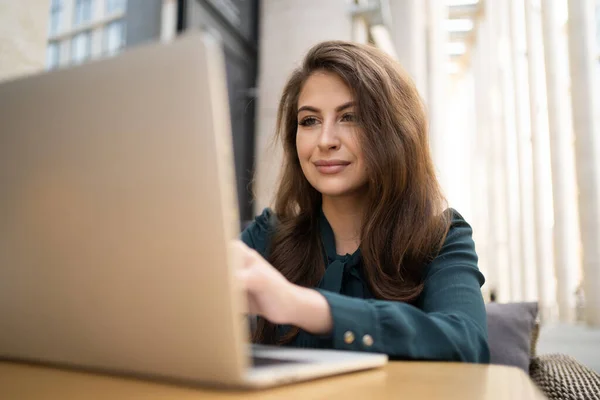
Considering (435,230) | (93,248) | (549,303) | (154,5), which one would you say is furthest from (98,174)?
(549,303)

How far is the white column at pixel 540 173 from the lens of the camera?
746cm

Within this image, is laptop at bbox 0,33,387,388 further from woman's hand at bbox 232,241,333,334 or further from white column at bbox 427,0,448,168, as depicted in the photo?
white column at bbox 427,0,448,168

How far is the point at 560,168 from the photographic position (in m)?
6.07

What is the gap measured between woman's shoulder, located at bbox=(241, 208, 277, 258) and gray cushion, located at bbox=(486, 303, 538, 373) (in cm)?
57

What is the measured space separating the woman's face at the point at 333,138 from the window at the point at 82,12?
1.46 meters

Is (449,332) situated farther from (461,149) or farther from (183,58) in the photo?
(461,149)

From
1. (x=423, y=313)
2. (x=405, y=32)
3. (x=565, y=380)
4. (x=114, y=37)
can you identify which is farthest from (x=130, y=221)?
(x=405, y=32)

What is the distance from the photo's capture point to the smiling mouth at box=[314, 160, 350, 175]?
115 cm

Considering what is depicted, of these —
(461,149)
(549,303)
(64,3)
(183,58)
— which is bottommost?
(549,303)

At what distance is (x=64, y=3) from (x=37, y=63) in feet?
2.68

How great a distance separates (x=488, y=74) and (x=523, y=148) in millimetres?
3335

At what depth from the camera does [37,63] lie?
1.48 metres

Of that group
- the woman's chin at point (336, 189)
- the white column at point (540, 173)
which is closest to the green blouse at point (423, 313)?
the woman's chin at point (336, 189)

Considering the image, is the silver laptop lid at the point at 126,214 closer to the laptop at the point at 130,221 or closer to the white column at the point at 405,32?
the laptop at the point at 130,221
